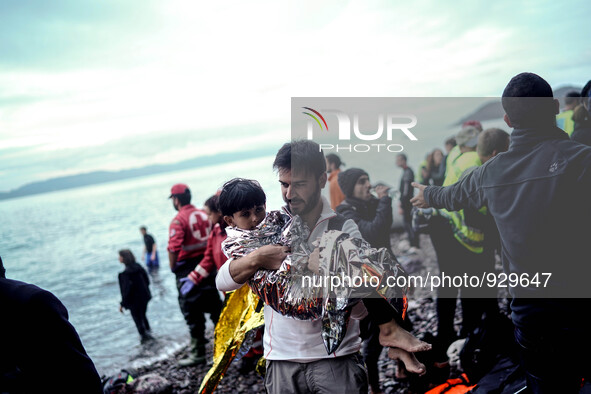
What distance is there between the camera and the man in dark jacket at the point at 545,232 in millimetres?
2113

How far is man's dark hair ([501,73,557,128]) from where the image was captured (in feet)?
7.22

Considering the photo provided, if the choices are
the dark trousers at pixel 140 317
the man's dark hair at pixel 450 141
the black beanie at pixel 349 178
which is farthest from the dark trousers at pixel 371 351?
the dark trousers at pixel 140 317

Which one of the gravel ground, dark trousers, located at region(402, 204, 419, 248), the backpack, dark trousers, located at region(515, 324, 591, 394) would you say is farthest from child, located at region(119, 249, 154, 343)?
dark trousers, located at region(515, 324, 591, 394)

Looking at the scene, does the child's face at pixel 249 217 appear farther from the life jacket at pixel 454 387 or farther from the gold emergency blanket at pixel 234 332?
the life jacket at pixel 454 387

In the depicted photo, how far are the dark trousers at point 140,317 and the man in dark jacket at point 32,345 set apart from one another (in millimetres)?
6303

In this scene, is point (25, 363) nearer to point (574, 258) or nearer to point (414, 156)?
point (414, 156)

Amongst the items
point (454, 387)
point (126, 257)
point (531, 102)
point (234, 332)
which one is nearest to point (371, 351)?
point (454, 387)

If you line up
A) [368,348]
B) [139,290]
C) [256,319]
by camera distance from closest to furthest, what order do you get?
[256,319] → [368,348] → [139,290]

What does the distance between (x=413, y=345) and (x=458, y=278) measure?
1.99m

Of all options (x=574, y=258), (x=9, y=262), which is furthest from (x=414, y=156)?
(x=9, y=262)

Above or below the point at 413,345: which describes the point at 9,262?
below

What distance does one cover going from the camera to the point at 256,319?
242 cm

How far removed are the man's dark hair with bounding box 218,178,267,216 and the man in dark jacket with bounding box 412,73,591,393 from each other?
138 centimetres

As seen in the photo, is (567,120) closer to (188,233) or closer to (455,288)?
(455,288)
